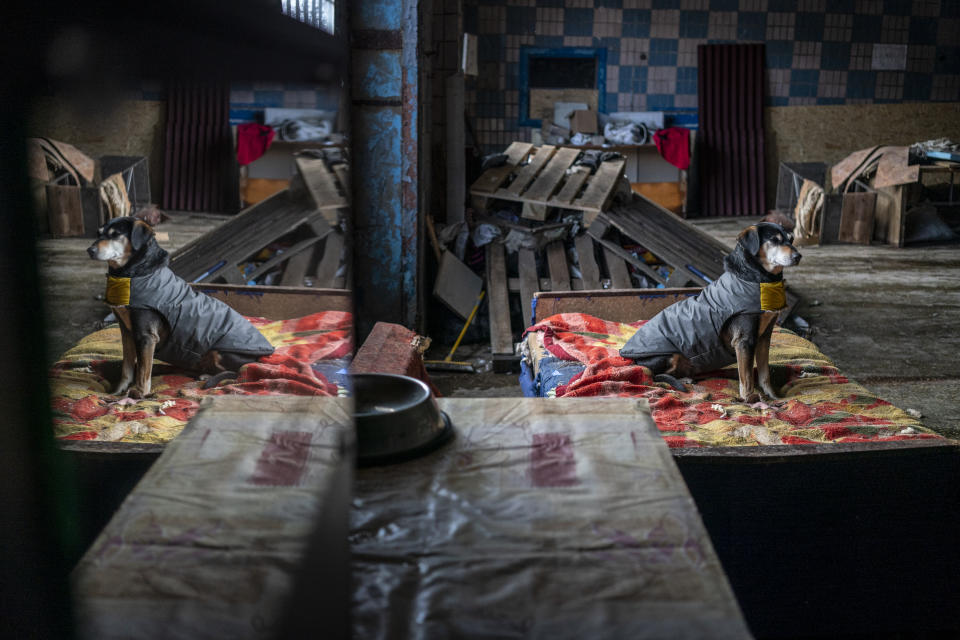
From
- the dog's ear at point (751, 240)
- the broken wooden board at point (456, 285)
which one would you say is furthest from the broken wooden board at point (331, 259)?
the broken wooden board at point (456, 285)

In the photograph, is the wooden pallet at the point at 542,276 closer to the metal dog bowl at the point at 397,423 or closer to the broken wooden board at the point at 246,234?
the broken wooden board at the point at 246,234

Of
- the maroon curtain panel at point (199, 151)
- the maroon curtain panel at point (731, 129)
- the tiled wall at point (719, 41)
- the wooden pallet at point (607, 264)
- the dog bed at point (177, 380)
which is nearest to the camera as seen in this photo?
the maroon curtain panel at point (199, 151)

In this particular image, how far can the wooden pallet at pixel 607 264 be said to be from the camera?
5941 mm

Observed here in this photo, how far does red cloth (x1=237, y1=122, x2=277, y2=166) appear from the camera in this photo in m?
0.81

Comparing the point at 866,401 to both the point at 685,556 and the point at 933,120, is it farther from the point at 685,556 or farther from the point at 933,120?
the point at 933,120

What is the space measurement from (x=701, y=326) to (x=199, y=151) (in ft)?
11.1

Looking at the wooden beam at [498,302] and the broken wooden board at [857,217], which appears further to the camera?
the broken wooden board at [857,217]

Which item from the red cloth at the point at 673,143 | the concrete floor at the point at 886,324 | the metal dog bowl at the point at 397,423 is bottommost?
the concrete floor at the point at 886,324

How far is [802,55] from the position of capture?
10445mm

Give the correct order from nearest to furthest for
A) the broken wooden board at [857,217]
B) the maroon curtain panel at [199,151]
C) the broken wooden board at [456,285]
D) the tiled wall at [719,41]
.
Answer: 1. the maroon curtain panel at [199,151]
2. the broken wooden board at [456,285]
3. the broken wooden board at [857,217]
4. the tiled wall at [719,41]

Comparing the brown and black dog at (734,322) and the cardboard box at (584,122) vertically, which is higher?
the cardboard box at (584,122)

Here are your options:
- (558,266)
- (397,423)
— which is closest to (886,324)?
(558,266)

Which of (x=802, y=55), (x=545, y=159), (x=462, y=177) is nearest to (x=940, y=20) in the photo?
(x=802, y=55)

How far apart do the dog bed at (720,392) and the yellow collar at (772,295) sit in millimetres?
461
